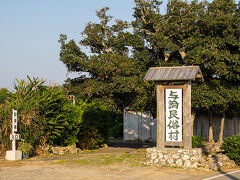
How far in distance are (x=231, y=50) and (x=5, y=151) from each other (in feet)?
39.8

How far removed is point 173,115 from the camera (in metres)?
14.5

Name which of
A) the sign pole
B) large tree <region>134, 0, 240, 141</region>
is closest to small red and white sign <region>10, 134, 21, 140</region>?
the sign pole

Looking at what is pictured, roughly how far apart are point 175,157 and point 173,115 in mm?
1707

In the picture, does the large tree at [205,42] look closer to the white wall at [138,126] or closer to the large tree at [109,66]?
the large tree at [109,66]

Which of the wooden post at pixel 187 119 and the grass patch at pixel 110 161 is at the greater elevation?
the wooden post at pixel 187 119

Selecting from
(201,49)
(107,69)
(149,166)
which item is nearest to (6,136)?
(107,69)

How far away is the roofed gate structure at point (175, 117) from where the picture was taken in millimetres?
14008

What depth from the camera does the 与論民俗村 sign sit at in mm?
14367

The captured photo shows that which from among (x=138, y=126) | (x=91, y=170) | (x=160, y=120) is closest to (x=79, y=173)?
(x=91, y=170)

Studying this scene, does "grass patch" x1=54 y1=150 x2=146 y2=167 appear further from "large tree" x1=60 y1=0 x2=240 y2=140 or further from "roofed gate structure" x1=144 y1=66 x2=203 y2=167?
"large tree" x1=60 y1=0 x2=240 y2=140

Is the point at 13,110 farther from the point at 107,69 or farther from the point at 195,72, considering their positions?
the point at 195,72

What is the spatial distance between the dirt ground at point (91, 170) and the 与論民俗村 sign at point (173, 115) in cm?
142

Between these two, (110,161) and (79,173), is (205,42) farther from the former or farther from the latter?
(79,173)

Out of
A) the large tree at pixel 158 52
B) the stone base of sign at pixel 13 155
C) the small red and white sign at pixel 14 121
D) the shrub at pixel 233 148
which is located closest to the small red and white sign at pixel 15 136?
the small red and white sign at pixel 14 121
